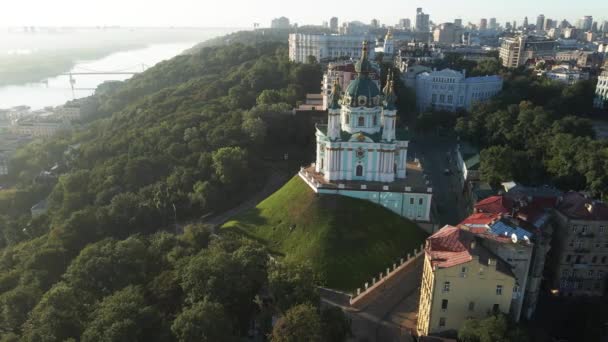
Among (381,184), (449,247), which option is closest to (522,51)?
(381,184)

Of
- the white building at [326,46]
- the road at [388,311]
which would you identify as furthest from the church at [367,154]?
the white building at [326,46]

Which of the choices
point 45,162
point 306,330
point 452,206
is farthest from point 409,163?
point 45,162

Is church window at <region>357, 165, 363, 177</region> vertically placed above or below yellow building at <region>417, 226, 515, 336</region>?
above

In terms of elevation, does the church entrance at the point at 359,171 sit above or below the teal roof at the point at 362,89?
below

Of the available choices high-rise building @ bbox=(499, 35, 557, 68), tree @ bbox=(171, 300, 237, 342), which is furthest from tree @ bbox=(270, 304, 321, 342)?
high-rise building @ bbox=(499, 35, 557, 68)

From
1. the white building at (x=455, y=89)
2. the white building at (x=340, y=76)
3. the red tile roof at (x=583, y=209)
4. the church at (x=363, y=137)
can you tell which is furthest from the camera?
the white building at (x=455, y=89)

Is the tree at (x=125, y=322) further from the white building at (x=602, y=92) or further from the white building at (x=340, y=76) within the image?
the white building at (x=602, y=92)

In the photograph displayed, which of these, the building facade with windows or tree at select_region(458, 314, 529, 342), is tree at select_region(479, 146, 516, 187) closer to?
the building facade with windows

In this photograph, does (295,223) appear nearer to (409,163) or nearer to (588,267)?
(409,163)
